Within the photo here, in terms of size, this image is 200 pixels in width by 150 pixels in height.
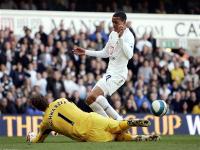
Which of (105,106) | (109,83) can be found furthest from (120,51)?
(105,106)

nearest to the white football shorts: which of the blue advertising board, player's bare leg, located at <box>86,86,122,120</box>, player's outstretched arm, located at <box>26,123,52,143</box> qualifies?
player's bare leg, located at <box>86,86,122,120</box>

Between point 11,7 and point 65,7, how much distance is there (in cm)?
220

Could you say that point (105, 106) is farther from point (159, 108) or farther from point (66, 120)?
point (66, 120)

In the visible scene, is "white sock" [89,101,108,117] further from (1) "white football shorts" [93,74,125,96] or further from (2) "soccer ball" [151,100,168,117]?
(2) "soccer ball" [151,100,168,117]

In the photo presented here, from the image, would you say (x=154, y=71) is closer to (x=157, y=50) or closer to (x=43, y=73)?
(x=157, y=50)

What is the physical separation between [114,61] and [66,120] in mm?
2595

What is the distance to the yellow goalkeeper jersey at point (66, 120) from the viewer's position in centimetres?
1467

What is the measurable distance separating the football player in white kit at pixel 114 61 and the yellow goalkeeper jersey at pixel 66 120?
1733mm

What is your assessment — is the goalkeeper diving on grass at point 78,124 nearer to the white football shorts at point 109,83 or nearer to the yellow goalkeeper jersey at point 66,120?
the yellow goalkeeper jersey at point 66,120

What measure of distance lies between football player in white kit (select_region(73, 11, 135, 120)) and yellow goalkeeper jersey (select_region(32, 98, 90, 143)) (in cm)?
173

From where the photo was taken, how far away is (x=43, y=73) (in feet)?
78.2

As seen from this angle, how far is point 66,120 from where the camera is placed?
580 inches

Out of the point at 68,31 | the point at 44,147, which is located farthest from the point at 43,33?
the point at 44,147

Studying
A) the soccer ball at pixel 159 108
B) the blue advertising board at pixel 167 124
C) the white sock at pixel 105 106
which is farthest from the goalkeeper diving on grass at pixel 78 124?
the blue advertising board at pixel 167 124
